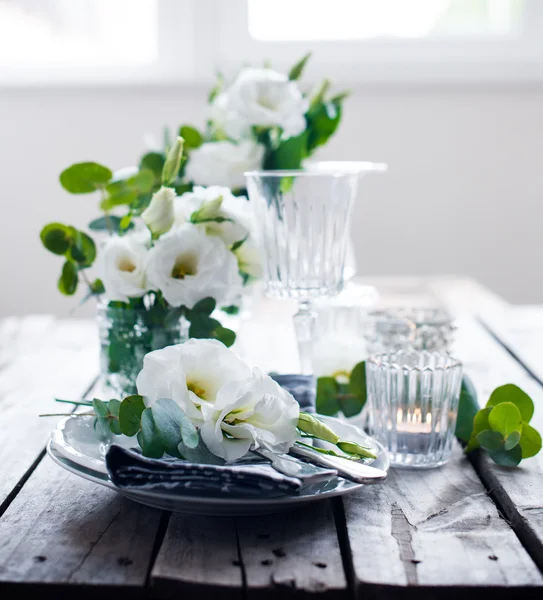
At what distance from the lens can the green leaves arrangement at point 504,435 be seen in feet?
2.54

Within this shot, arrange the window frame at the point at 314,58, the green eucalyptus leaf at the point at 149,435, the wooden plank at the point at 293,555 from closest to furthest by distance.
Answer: the wooden plank at the point at 293,555, the green eucalyptus leaf at the point at 149,435, the window frame at the point at 314,58

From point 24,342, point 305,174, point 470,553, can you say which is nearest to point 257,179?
point 305,174

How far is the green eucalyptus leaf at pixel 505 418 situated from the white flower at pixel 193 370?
267 millimetres

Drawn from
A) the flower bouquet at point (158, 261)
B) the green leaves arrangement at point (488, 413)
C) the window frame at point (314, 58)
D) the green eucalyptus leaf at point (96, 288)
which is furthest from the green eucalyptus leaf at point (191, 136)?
the window frame at point (314, 58)

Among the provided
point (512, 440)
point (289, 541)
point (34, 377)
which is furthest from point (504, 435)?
point (34, 377)

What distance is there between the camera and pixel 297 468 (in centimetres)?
63

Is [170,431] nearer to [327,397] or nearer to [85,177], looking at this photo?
[327,397]

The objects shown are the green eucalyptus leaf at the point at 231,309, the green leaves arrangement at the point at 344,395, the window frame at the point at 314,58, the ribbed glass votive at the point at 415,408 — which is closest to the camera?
the ribbed glass votive at the point at 415,408

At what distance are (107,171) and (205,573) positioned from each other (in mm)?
514

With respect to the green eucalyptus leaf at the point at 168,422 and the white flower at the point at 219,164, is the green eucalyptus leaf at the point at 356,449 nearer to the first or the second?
the green eucalyptus leaf at the point at 168,422

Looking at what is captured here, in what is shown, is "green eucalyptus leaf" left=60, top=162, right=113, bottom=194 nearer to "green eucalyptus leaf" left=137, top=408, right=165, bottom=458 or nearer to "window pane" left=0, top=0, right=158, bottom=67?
"green eucalyptus leaf" left=137, top=408, right=165, bottom=458

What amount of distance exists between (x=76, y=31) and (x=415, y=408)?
8.24ft

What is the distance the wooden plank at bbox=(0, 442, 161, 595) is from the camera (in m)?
0.55

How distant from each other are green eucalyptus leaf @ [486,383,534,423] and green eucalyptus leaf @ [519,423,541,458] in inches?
1.4
